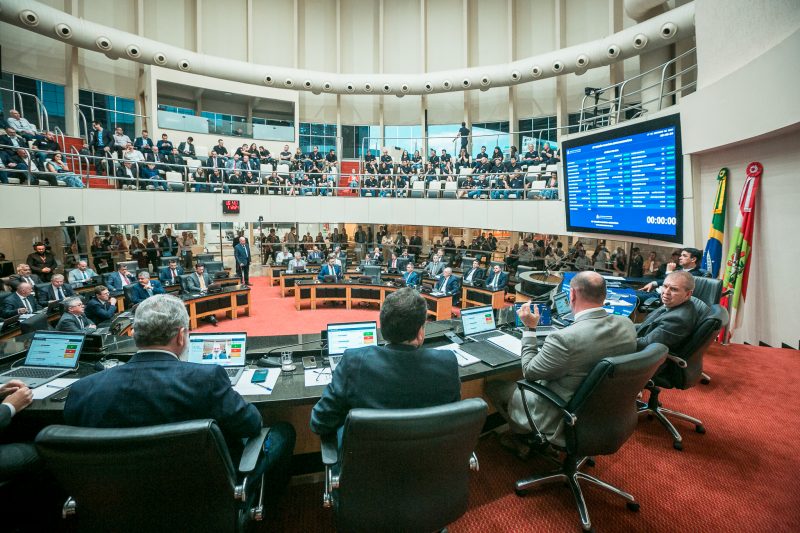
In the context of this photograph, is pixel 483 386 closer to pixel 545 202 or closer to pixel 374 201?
pixel 545 202

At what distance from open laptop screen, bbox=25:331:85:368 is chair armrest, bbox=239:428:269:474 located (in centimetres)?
222

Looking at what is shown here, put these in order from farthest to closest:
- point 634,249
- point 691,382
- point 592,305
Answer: point 634,249 < point 691,382 < point 592,305

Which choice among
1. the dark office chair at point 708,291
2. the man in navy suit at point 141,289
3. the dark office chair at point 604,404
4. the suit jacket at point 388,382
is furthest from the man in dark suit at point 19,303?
the dark office chair at point 708,291

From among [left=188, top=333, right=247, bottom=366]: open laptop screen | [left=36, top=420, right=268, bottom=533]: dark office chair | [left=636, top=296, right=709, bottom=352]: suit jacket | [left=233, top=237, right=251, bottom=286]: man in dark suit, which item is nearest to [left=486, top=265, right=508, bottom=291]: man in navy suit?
[left=636, top=296, right=709, bottom=352]: suit jacket

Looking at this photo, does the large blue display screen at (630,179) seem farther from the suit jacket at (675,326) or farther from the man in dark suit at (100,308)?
the man in dark suit at (100,308)

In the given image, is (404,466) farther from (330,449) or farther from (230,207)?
(230,207)

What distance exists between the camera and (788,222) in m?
4.39

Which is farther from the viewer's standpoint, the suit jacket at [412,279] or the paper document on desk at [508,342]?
the suit jacket at [412,279]

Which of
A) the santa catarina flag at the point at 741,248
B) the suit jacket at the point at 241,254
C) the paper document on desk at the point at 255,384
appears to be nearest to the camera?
the paper document on desk at the point at 255,384

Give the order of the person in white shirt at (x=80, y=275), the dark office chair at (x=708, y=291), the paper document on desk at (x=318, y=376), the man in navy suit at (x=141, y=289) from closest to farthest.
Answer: the paper document on desk at (x=318, y=376)
the dark office chair at (x=708, y=291)
the man in navy suit at (x=141, y=289)
the person in white shirt at (x=80, y=275)

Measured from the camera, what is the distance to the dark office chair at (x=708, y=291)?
13.4 feet

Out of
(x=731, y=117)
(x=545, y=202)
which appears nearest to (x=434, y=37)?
(x=545, y=202)

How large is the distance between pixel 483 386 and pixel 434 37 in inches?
656

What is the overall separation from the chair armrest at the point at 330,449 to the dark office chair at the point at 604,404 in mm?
1176
